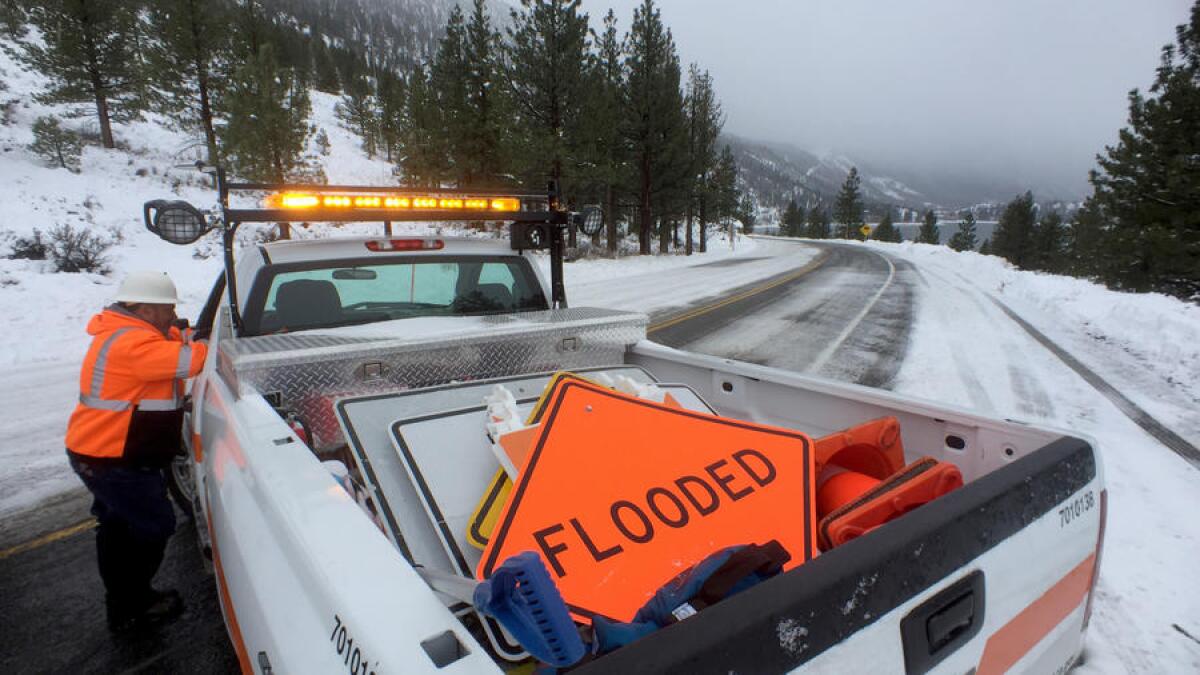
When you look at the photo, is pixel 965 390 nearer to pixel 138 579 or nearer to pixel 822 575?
pixel 822 575

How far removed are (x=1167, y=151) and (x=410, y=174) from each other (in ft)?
106

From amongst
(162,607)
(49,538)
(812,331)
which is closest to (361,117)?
(812,331)

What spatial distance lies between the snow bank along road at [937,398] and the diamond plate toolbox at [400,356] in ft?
4.46

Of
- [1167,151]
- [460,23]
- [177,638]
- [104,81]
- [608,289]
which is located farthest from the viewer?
[460,23]

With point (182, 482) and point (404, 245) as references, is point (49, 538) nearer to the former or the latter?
point (182, 482)

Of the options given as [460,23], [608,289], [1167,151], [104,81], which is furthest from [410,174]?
[1167,151]

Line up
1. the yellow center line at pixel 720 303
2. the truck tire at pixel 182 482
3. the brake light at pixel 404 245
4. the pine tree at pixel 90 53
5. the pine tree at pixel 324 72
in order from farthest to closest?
1. the pine tree at pixel 324 72
2. the pine tree at pixel 90 53
3. the yellow center line at pixel 720 303
4. the truck tire at pixel 182 482
5. the brake light at pixel 404 245

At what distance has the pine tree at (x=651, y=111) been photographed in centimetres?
2831

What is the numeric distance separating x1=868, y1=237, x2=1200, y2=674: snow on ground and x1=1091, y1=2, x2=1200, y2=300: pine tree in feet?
4.97

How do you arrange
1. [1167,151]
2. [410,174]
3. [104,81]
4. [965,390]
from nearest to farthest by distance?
1. [965,390]
2. [1167,151]
3. [104,81]
4. [410,174]

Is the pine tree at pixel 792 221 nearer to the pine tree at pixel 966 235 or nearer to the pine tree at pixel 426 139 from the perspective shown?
the pine tree at pixel 966 235

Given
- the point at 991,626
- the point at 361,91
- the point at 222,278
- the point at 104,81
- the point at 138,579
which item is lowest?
the point at 138,579

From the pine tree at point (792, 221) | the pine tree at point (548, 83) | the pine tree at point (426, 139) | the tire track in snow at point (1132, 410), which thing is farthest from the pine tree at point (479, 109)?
the pine tree at point (792, 221)

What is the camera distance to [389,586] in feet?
3.47
